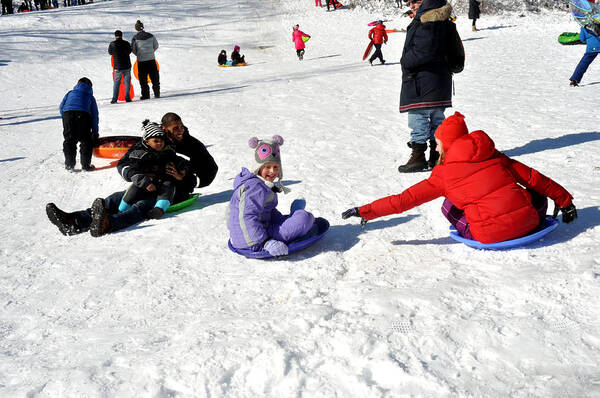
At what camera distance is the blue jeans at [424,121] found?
5.20m

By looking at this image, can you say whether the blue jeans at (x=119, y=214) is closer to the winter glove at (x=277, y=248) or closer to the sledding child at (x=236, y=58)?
the winter glove at (x=277, y=248)

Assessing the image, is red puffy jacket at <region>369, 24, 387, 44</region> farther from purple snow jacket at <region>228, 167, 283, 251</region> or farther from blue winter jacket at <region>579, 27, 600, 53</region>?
purple snow jacket at <region>228, 167, 283, 251</region>

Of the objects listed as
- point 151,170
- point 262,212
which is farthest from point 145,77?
point 262,212

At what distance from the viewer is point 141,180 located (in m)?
4.67

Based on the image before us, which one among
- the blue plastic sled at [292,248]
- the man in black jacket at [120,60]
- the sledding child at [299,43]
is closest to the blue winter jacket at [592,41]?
the blue plastic sled at [292,248]

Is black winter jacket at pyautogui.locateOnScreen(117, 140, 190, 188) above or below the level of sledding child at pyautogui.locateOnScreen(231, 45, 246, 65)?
below

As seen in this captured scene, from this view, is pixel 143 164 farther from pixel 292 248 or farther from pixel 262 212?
pixel 292 248

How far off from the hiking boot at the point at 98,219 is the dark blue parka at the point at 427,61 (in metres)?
3.09

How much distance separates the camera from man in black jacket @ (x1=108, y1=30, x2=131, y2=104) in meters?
11.3

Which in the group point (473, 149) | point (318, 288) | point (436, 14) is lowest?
point (318, 288)

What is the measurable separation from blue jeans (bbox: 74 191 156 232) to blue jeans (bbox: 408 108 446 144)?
272 centimetres

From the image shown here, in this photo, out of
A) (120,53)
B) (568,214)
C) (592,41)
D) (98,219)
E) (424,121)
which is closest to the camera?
(568,214)

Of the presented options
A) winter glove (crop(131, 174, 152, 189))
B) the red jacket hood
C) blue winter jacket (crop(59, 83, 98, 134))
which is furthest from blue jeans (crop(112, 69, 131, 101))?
the red jacket hood

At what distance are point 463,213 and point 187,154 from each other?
2911mm
